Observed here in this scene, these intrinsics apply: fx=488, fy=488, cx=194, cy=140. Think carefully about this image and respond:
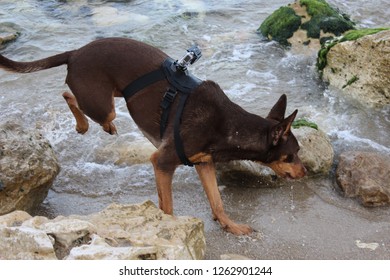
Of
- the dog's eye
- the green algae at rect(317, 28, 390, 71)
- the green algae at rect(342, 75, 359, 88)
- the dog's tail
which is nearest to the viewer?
the dog's eye

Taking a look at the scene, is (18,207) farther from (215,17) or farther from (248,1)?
(248,1)

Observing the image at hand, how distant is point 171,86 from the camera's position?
500 centimetres

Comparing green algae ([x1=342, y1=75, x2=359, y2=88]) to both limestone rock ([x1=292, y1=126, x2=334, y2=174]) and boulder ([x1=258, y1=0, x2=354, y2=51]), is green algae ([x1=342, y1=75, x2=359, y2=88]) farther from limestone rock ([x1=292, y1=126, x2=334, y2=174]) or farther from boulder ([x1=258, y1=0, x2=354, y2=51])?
limestone rock ([x1=292, y1=126, x2=334, y2=174])

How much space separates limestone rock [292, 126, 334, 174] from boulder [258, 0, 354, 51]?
3877 mm

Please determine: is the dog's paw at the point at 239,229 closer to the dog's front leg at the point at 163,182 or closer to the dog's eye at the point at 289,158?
the dog's front leg at the point at 163,182

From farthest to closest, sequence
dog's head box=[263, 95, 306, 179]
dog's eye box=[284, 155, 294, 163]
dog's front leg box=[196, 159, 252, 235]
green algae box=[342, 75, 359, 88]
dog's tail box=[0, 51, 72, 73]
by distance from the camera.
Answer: green algae box=[342, 75, 359, 88], dog's tail box=[0, 51, 72, 73], dog's front leg box=[196, 159, 252, 235], dog's eye box=[284, 155, 294, 163], dog's head box=[263, 95, 306, 179]

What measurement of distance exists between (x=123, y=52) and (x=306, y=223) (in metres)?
2.67

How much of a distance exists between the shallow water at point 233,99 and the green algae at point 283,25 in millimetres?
215

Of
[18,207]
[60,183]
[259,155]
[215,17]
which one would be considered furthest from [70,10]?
[259,155]

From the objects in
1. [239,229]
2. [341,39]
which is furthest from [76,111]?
[341,39]

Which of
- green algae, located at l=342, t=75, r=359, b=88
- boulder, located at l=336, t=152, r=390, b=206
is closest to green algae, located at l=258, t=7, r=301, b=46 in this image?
green algae, located at l=342, t=75, r=359, b=88

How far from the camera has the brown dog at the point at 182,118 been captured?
4.83m

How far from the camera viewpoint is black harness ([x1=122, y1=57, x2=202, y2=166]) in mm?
4883

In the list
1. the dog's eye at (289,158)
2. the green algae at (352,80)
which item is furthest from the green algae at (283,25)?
the dog's eye at (289,158)
